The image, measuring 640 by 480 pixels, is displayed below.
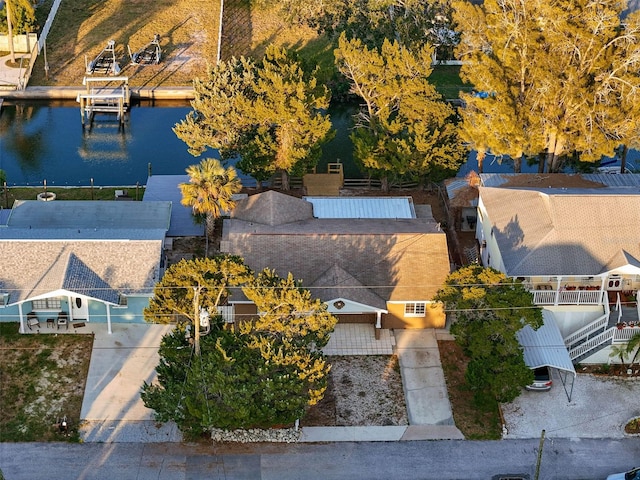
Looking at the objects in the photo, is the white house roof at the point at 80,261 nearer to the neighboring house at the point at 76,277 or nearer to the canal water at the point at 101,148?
the neighboring house at the point at 76,277

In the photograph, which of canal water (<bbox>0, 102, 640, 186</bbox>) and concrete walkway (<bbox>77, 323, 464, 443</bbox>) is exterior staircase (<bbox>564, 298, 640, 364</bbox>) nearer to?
concrete walkway (<bbox>77, 323, 464, 443</bbox>)

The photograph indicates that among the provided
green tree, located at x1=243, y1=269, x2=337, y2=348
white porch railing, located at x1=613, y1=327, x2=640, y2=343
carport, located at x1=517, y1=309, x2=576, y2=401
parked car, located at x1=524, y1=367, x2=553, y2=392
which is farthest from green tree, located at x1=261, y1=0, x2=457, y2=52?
green tree, located at x1=243, y1=269, x2=337, y2=348

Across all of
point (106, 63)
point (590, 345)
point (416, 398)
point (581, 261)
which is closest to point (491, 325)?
point (416, 398)

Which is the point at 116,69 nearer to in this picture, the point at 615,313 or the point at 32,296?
the point at 32,296

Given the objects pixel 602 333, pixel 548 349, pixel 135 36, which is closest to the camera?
pixel 548 349

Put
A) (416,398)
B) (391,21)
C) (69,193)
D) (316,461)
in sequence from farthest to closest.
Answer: (391,21), (69,193), (416,398), (316,461)

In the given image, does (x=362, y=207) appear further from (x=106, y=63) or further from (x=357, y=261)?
(x=106, y=63)
